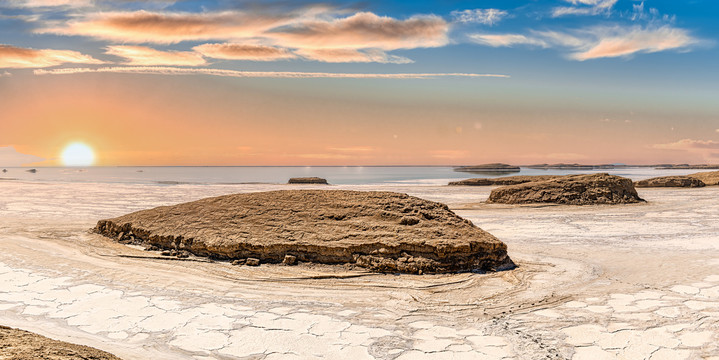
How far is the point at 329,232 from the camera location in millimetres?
7969

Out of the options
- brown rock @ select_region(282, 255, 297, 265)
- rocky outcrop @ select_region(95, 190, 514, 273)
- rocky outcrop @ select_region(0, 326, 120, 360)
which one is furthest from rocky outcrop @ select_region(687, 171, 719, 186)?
rocky outcrop @ select_region(0, 326, 120, 360)

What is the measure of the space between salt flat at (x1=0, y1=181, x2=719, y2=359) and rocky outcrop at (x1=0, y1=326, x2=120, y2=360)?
3.24 feet

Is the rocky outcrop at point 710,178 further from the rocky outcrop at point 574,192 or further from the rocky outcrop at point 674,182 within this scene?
the rocky outcrop at point 574,192

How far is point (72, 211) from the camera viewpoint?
16.9 m

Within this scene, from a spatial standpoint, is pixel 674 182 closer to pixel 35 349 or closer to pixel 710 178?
pixel 710 178

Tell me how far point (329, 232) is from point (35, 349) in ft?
17.1

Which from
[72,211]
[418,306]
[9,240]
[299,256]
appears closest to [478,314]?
[418,306]

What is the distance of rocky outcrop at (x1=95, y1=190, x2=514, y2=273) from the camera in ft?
24.3

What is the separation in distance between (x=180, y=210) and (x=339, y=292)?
508 centimetres

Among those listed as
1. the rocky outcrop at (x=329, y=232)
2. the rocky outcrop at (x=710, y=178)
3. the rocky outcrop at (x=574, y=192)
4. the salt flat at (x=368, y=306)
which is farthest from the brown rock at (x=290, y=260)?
the rocky outcrop at (x=710, y=178)

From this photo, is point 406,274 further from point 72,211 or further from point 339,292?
point 72,211

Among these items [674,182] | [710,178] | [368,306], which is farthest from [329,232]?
[710,178]

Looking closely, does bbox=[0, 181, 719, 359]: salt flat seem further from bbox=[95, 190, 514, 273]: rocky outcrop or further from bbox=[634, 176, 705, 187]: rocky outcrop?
bbox=[634, 176, 705, 187]: rocky outcrop

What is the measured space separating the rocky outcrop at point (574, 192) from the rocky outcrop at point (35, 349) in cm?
1869
